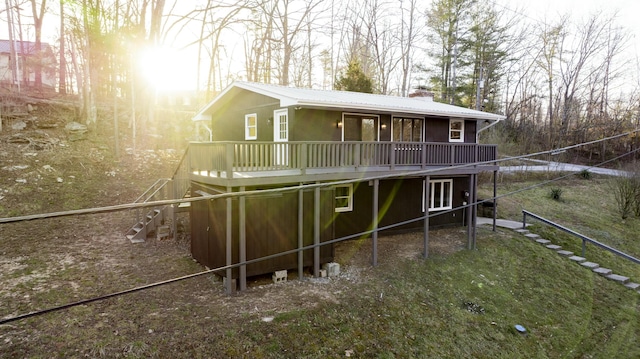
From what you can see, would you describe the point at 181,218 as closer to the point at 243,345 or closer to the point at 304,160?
the point at 304,160

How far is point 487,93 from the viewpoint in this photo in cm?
3206

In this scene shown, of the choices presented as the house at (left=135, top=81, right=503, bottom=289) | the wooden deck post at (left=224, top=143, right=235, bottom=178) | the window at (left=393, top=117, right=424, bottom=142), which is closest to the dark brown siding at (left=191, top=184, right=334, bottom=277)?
the house at (left=135, top=81, right=503, bottom=289)

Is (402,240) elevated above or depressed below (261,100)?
below

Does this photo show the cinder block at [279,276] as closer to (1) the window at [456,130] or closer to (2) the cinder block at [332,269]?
(2) the cinder block at [332,269]

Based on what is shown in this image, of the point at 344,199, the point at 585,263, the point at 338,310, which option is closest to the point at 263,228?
the point at 338,310

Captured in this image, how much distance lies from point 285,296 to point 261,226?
1.91 m

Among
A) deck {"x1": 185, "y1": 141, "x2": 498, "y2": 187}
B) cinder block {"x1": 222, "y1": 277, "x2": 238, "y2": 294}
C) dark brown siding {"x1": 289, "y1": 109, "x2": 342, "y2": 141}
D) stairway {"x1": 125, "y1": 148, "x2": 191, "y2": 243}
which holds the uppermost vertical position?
dark brown siding {"x1": 289, "y1": 109, "x2": 342, "y2": 141}

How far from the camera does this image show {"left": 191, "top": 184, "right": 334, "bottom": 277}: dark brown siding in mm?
9195

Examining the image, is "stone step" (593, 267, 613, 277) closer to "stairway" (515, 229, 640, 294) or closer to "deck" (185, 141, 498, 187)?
"stairway" (515, 229, 640, 294)

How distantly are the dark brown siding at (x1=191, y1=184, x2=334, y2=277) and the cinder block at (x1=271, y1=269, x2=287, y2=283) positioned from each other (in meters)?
0.13

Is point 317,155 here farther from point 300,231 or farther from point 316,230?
point 300,231

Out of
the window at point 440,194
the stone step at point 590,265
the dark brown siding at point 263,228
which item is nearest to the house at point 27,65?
the dark brown siding at point 263,228

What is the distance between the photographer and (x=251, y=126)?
14.5 meters

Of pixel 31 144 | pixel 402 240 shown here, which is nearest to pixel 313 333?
pixel 402 240
